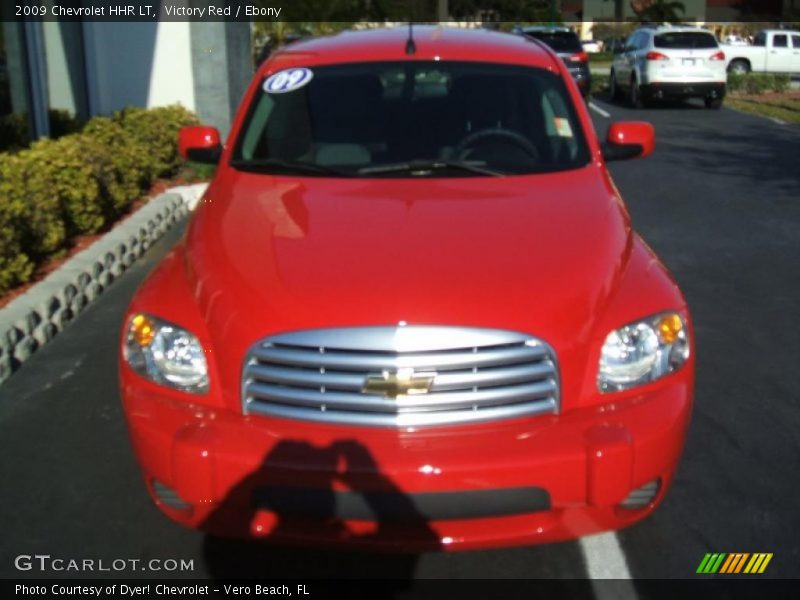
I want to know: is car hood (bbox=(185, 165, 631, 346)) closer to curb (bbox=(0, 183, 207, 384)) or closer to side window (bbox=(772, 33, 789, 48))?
curb (bbox=(0, 183, 207, 384))

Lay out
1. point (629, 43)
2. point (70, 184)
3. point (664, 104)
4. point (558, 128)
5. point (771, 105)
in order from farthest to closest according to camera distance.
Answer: point (629, 43) → point (664, 104) → point (771, 105) → point (70, 184) → point (558, 128)

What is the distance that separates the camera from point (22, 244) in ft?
23.0

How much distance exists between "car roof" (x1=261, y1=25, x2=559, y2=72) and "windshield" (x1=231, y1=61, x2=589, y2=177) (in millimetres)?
71

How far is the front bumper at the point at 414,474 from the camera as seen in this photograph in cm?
306

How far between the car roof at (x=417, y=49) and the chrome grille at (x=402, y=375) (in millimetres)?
2221

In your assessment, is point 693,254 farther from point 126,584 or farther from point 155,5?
point 155,5

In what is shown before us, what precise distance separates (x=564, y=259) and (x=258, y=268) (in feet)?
3.56

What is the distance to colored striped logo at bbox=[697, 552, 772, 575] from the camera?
3594mm

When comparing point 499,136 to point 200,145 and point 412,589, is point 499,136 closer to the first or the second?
point 200,145

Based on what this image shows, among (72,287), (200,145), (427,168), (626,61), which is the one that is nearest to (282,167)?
(427,168)

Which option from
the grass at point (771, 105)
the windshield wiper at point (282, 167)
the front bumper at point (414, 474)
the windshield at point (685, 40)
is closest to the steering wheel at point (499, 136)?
the windshield wiper at point (282, 167)

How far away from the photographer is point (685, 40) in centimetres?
2170

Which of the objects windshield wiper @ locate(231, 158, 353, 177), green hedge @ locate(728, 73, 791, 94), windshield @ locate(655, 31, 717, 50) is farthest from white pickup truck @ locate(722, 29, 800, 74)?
windshield wiper @ locate(231, 158, 353, 177)

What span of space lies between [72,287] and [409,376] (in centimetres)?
421
